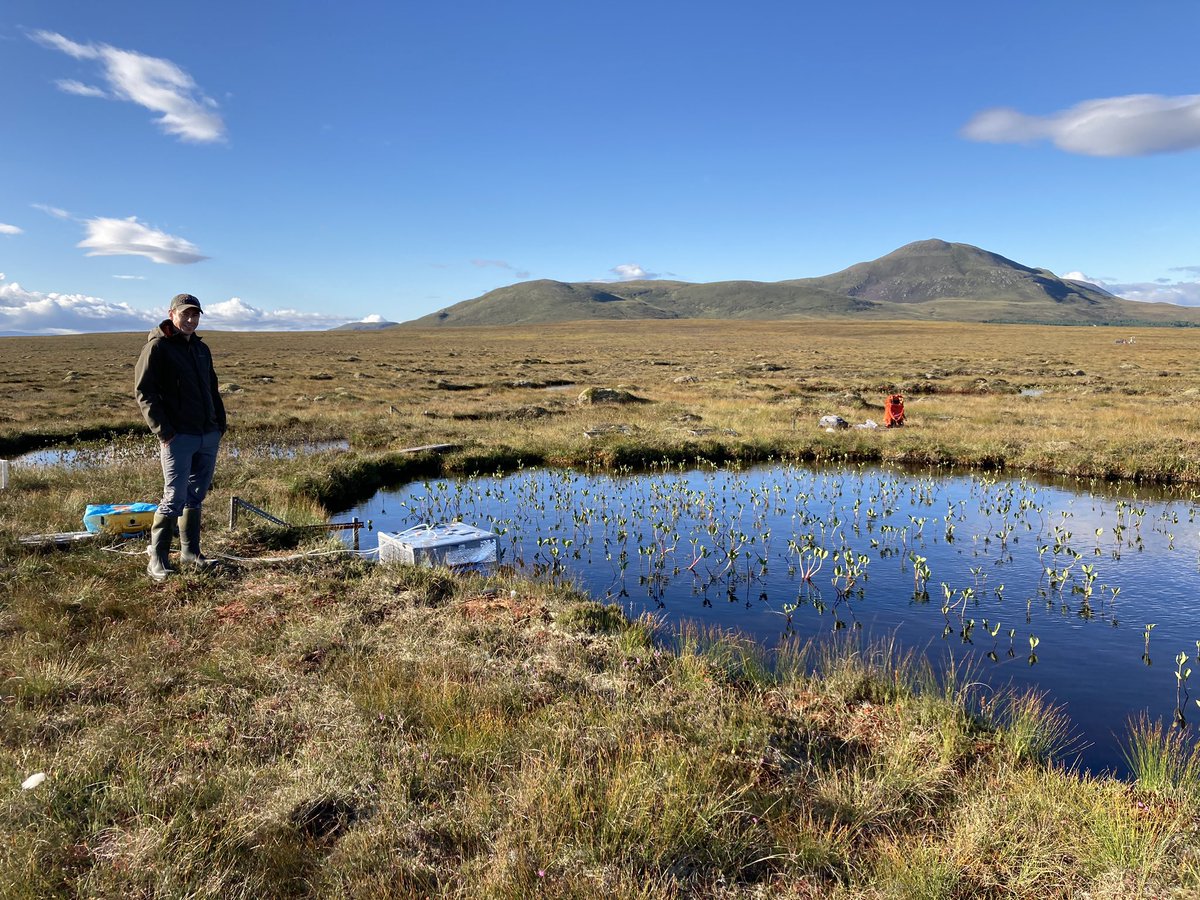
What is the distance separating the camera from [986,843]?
3.80 metres

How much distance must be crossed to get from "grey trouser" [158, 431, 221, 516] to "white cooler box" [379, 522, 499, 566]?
2378mm

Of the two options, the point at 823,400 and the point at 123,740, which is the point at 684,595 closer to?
the point at 123,740

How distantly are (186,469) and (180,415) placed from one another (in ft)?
2.08

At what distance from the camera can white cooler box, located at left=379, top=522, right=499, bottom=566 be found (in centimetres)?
917

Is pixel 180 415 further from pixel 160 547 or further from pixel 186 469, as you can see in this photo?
pixel 160 547

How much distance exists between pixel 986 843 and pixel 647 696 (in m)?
2.43

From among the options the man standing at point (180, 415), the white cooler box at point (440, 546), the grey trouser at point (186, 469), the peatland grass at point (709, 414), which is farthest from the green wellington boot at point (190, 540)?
the peatland grass at point (709, 414)

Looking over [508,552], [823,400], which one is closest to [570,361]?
[823,400]

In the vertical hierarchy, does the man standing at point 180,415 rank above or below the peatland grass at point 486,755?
above

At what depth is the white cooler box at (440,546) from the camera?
9172 millimetres

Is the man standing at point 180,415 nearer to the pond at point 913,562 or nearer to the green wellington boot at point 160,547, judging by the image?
the green wellington boot at point 160,547

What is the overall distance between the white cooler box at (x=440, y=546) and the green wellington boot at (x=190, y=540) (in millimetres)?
2164

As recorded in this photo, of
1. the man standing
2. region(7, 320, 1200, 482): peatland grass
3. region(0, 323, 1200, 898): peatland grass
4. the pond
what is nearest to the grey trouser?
the man standing

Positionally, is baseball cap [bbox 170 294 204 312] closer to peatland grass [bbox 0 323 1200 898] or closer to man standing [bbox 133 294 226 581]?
man standing [bbox 133 294 226 581]
